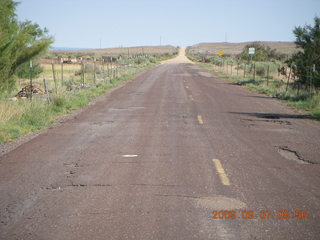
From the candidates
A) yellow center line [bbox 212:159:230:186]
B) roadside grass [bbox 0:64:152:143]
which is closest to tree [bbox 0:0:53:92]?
roadside grass [bbox 0:64:152:143]

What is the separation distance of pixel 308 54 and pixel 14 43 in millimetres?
16662

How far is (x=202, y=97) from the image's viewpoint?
20.8 m

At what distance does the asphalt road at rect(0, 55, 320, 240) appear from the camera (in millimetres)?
4859

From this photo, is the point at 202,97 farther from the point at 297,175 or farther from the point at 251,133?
the point at 297,175

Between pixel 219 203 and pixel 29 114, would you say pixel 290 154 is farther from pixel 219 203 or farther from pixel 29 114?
pixel 29 114

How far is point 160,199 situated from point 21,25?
1283 centimetres

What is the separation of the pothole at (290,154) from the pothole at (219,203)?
3072 millimetres

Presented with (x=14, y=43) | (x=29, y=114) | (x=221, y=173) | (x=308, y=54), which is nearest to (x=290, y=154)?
(x=221, y=173)

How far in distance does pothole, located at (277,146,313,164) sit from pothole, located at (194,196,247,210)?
10.1ft

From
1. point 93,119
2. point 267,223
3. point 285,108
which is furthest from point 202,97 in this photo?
point 267,223

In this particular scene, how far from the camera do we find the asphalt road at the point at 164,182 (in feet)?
15.9
